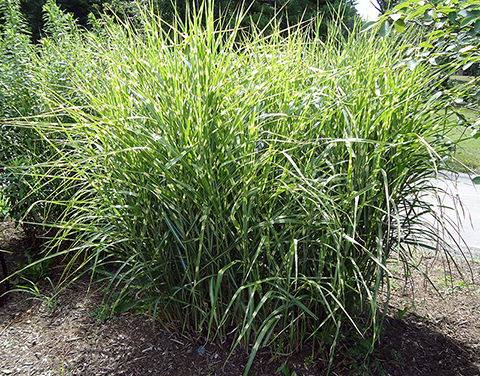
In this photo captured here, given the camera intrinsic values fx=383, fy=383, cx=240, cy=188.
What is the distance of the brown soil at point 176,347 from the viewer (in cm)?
183

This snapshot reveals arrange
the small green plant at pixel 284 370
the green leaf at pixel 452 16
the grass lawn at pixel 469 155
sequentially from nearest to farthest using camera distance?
the green leaf at pixel 452 16 < the small green plant at pixel 284 370 < the grass lawn at pixel 469 155

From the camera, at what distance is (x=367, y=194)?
1684 millimetres

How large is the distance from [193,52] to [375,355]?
1.71 meters

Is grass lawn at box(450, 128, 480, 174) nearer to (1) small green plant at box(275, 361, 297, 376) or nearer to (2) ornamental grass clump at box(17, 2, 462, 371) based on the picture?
(2) ornamental grass clump at box(17, 2, 462, 371)

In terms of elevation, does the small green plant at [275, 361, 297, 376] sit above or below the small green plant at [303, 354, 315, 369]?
below

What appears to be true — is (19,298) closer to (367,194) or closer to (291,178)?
(291,178)

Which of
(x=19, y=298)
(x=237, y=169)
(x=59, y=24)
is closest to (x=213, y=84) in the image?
(x=237, y=169)

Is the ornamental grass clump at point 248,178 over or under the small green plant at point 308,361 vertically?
over

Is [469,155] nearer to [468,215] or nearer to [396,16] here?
[468,215]

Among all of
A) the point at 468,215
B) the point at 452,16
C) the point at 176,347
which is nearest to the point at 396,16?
the point at 452,16

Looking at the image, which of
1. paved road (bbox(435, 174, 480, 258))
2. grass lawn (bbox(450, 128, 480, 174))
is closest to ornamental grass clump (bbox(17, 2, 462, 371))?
paved road (bbox(435, 174, 480, 258))

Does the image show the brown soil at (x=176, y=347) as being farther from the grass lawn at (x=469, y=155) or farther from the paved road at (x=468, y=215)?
the grass lawn at (x=469, y=155)

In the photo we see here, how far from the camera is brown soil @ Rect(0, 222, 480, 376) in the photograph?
1.83m

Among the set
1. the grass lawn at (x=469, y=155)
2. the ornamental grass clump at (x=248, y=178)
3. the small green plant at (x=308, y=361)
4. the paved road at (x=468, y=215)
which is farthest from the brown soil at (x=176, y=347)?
the grass lawn at (x=469, y=155)
